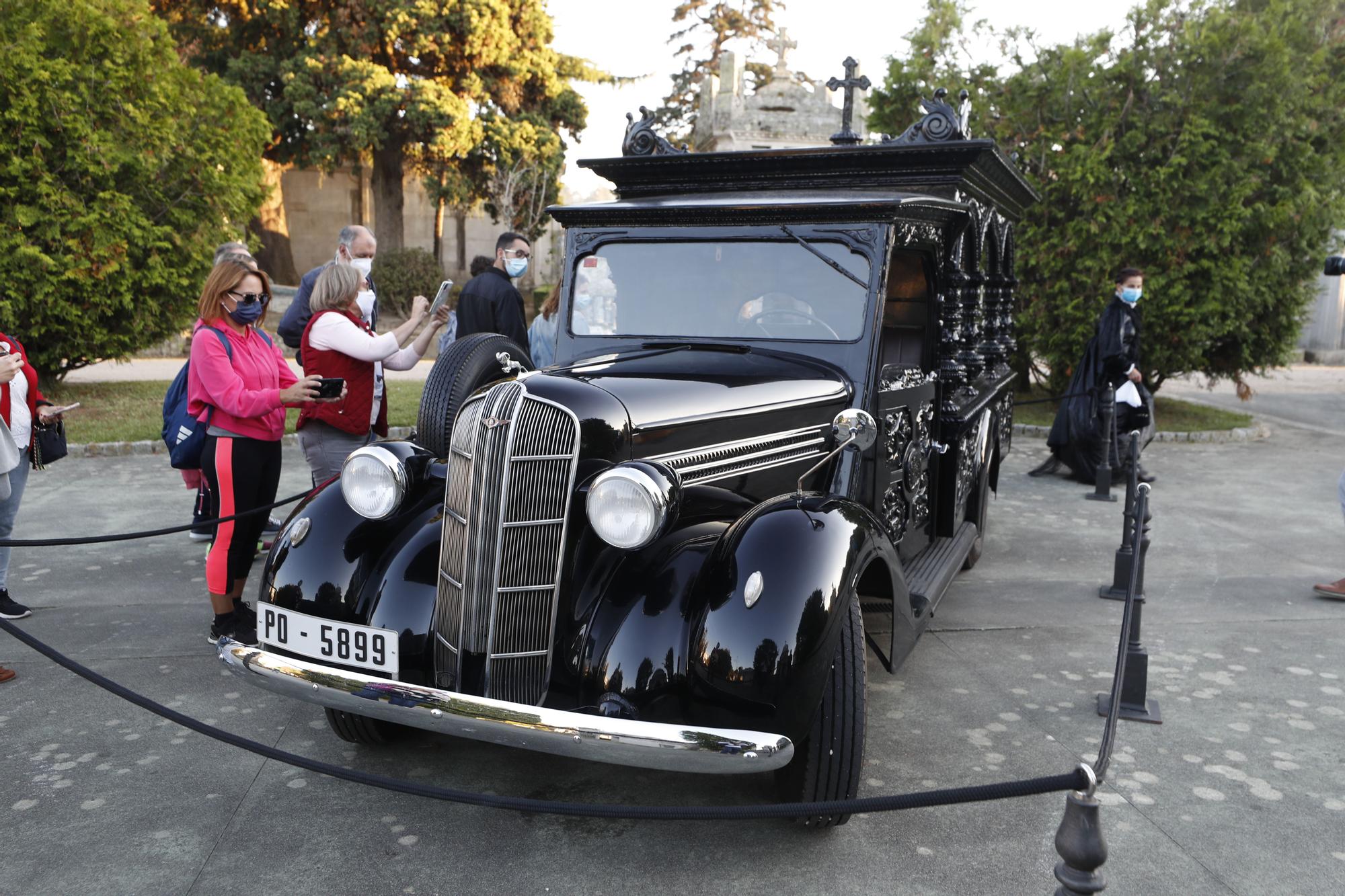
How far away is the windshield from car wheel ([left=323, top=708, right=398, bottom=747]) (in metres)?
1.87

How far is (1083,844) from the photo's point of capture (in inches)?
78.1

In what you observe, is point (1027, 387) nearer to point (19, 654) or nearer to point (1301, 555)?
point (1301, 555)

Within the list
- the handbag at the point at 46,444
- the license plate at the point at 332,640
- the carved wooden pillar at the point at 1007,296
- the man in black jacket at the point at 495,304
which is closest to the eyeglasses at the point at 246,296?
the handbag at the point at 46,444

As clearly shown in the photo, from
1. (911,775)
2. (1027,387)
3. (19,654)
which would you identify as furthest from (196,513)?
(1027,387)

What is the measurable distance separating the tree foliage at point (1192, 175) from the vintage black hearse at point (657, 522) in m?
8.26

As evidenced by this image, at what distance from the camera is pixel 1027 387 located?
14273mm

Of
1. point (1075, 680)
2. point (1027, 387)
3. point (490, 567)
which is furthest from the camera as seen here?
point (1027, 387)

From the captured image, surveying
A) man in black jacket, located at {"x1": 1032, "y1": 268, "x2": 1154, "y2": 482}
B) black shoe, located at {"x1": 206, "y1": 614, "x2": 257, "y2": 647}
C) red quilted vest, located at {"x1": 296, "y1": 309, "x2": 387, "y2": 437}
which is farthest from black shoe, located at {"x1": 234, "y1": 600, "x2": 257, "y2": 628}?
man in black jacket, located at {"x1": 1032, "y1": 268, "x2": 1154, "y2": 482}

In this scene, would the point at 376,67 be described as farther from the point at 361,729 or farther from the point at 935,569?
the point at 361,729

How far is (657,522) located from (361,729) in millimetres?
1539

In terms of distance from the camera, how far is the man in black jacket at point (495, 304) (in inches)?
246

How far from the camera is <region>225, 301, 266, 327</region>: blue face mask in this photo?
435cm

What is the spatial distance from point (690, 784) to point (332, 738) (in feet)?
4.59

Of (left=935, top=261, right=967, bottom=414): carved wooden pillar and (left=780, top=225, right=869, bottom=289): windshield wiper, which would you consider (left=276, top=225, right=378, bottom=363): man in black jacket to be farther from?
(left=935, top=261, right=967, bottom=414): carved wooden pillar
